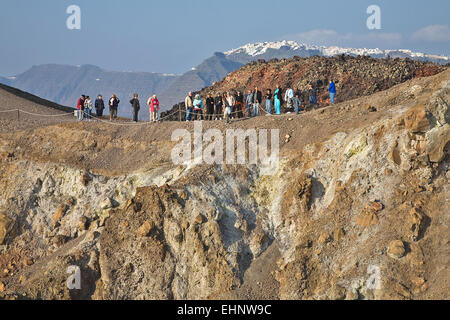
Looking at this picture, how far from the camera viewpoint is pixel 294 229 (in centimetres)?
2306

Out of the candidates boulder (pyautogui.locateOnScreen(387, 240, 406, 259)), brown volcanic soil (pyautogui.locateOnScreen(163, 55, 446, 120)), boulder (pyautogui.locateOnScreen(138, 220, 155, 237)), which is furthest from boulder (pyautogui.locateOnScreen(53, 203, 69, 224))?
brown volcanic soil (pyautogui.locateOnScreen(163, 55, 446, 120))

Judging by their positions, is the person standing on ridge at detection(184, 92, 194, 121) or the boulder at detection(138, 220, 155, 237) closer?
Answer: the boulder at detection(138, 220, 155, 237)

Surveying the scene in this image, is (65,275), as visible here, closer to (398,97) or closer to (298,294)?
(298,294)

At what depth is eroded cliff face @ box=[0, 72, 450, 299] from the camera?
20.3 m

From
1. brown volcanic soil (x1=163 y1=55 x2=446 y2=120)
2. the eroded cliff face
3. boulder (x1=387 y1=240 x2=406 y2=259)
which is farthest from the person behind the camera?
brown volcanic soil (x1=163 y1=55 x2=446 y2=120)

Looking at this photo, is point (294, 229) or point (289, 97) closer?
point (294, 229)

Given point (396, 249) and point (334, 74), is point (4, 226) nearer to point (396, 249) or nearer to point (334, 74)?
point (396, 249)

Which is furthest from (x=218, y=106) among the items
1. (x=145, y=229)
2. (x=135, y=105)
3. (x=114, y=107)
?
(x=145, y=229)

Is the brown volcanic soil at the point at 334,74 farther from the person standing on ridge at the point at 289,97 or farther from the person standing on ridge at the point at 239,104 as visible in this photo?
the person standing on ridge at the point at 239,104

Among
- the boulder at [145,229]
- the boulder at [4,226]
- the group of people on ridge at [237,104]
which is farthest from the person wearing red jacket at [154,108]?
the boulder at [145,229]

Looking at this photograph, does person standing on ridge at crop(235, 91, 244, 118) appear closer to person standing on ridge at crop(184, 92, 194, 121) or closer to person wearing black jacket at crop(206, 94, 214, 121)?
person wearing black jacket at crop(206, 94, 214, 121)

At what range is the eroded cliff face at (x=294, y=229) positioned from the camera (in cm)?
2033

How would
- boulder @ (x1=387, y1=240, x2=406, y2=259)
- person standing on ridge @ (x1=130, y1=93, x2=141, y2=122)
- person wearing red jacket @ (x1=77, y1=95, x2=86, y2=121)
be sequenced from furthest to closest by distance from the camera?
1. person wearing red jacket @ (x1=77, y1=95, x2=86, y2=121)
2. person standing on ridge @ (x1=130, y1=93, x2=141, y2=122)
3. boulder @ (x1=387, y1=240, x2=406, y2=259)

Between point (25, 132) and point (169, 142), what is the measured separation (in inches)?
316
